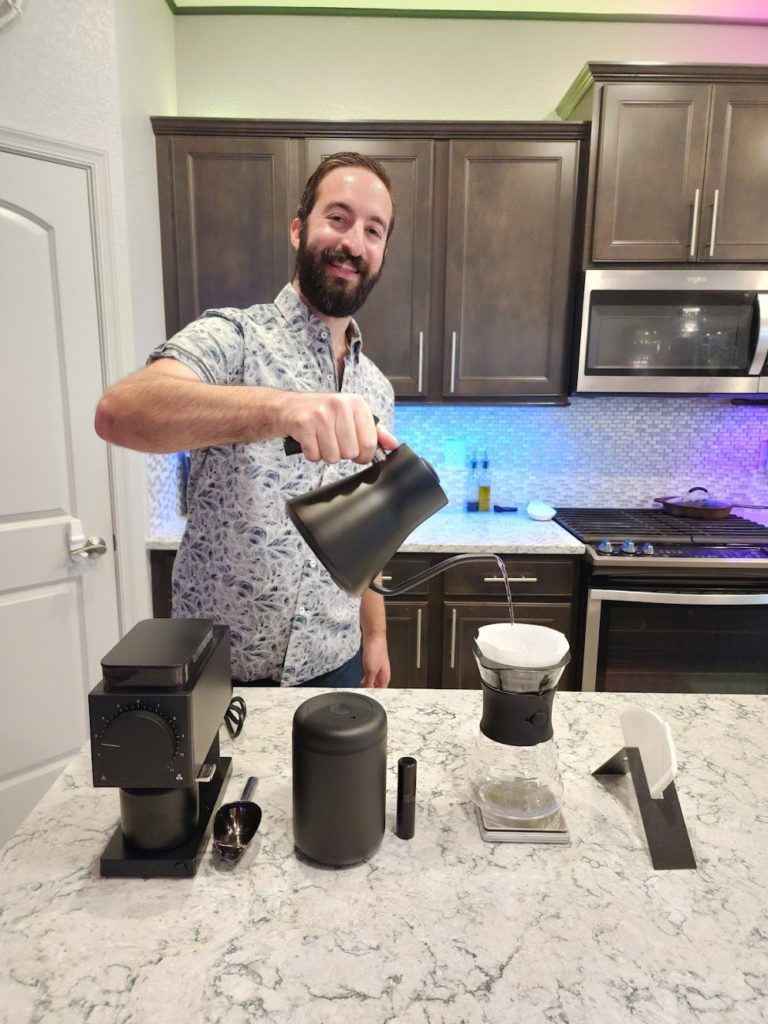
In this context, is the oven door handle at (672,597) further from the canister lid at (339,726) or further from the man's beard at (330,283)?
the canister lid at (339,726)

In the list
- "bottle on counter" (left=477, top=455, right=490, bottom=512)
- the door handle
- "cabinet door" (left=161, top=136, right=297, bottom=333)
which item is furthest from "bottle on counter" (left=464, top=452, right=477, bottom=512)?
the door handle

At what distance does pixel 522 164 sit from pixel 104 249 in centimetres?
148

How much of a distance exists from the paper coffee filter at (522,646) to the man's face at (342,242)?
870 mm

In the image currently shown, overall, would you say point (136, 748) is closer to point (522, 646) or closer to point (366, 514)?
point (366, 514)

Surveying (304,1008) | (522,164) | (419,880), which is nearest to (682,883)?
(419,880)

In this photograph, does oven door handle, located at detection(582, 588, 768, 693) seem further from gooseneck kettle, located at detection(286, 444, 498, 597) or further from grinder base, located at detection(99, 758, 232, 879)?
grinder base, located at detection(99, 758, 232, 879)

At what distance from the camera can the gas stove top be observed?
227cm

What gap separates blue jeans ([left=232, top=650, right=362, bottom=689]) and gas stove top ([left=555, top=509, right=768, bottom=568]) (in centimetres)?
109

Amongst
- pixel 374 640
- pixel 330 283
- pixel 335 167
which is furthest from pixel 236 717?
pixel 335 167

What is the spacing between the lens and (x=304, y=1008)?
0.59 meters

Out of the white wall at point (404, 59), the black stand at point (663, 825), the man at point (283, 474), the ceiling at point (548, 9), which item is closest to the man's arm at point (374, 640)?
the man at point (283, 474)

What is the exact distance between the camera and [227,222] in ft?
7.80

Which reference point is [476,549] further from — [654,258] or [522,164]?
[522,164]

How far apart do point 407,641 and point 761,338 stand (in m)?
1.68
